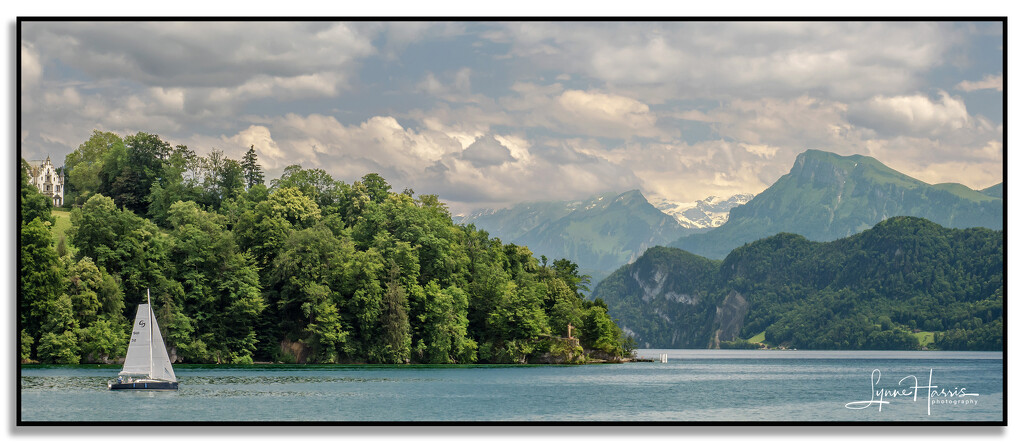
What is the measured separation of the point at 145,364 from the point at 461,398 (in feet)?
37.2

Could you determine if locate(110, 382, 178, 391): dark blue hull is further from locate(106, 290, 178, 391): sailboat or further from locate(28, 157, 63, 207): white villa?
locate(28, 157, 63, 207): white villa

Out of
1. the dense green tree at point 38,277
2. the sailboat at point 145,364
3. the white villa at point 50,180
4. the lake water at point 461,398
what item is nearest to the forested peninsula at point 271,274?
the dense green tree at point 38,277

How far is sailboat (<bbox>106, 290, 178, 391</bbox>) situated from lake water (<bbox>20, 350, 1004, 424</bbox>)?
1.02 meters

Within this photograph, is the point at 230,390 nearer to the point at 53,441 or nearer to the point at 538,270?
the point at 53,441

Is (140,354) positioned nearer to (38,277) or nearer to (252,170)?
(38,277)

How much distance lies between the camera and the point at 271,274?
63.0 m

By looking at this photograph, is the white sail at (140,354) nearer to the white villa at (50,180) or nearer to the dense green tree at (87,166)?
the dense green tree at (87,166)

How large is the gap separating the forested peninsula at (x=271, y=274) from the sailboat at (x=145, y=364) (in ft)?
36.5

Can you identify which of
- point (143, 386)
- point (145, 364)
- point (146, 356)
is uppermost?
point (146, 356)

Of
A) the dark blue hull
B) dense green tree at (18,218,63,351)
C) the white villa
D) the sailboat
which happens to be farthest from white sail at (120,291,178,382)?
the white villa

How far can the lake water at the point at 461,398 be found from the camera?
86.7ft

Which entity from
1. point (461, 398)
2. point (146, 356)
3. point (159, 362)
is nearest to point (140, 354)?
point (146, 356)

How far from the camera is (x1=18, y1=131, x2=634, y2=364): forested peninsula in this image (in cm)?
5300

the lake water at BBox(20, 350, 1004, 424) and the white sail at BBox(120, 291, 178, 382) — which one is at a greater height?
the white sail at BBox(120, 291, 178, 382)
